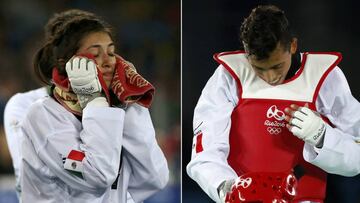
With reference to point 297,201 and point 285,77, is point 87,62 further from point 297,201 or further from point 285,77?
point 297,201

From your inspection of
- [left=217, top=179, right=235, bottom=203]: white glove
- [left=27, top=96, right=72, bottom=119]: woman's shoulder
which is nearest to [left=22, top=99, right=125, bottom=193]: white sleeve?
[left=27, top=96, right=72, bottom=119]: woman's shoulder

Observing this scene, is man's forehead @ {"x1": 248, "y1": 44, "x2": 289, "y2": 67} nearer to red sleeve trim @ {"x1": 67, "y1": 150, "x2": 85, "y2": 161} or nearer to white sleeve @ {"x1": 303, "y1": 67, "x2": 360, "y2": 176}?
white sleeve @ {"x1": 303, "y1": 67, "x2": 360, "y2": 176}

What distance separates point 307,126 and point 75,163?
595 mm

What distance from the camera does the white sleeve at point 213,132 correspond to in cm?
194

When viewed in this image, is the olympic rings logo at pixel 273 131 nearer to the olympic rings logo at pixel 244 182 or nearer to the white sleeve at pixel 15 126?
the olympic rings logo at pixel 244 182

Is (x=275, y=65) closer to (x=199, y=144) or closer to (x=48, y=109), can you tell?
(x=199, y=144)

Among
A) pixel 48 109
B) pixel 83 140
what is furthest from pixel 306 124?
pixel 48 109

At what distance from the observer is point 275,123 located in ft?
6.32

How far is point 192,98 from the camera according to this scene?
6.72ft

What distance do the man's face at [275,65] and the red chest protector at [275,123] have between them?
16 millimetres

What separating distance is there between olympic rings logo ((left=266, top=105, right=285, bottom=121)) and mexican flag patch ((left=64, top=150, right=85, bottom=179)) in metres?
0.48

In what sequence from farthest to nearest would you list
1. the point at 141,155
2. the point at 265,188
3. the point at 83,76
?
the point at 141,155 < the point at 83,76 < the point at 265,188

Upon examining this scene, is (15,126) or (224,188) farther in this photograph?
(15,126)

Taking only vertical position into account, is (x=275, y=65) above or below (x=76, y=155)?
above
